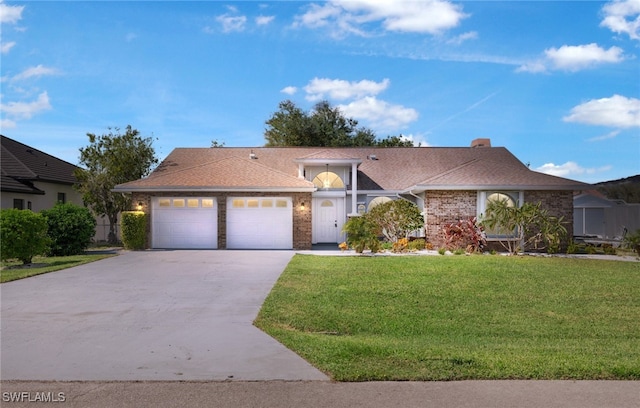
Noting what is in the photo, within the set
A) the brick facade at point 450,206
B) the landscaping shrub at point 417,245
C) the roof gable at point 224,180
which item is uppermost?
the roof gable at point 224,180

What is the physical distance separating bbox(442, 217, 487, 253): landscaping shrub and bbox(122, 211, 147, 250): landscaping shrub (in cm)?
1269

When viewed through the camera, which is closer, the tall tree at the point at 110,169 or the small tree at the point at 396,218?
the small tree at the point at 396,218

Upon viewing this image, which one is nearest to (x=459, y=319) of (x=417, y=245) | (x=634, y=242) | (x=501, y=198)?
(x=417, y=245)

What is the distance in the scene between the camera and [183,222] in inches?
853

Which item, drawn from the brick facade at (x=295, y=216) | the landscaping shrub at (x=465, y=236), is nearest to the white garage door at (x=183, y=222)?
the brick facade at (x=295, y=216)

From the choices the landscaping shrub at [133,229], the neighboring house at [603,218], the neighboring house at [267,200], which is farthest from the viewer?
the neighboring house at [603,218]

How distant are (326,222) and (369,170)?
13.8 feet

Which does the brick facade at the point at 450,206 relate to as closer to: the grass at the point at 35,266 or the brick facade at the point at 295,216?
the brick facade at the point at 295,216

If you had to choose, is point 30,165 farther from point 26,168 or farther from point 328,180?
point 328,180

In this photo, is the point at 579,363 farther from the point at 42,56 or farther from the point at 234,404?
the point at 42,56

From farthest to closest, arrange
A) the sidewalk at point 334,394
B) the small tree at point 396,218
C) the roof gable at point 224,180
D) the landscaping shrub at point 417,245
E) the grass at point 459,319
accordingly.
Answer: the roof gable at point 224,180 < the landscaping shrub at point 417,245 < the small tree at point 396,218 < the grass at point 459,319 < the sidewalk at point 334,394

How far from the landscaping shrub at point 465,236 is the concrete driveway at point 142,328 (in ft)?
28.1

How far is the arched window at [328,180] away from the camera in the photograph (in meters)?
25.2

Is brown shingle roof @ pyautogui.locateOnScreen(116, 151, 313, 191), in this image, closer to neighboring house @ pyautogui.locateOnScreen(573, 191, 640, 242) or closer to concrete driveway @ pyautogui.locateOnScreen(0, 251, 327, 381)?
concrete driveway @ pyautogui.locateOnScreen(0, 251, 327, 381)
